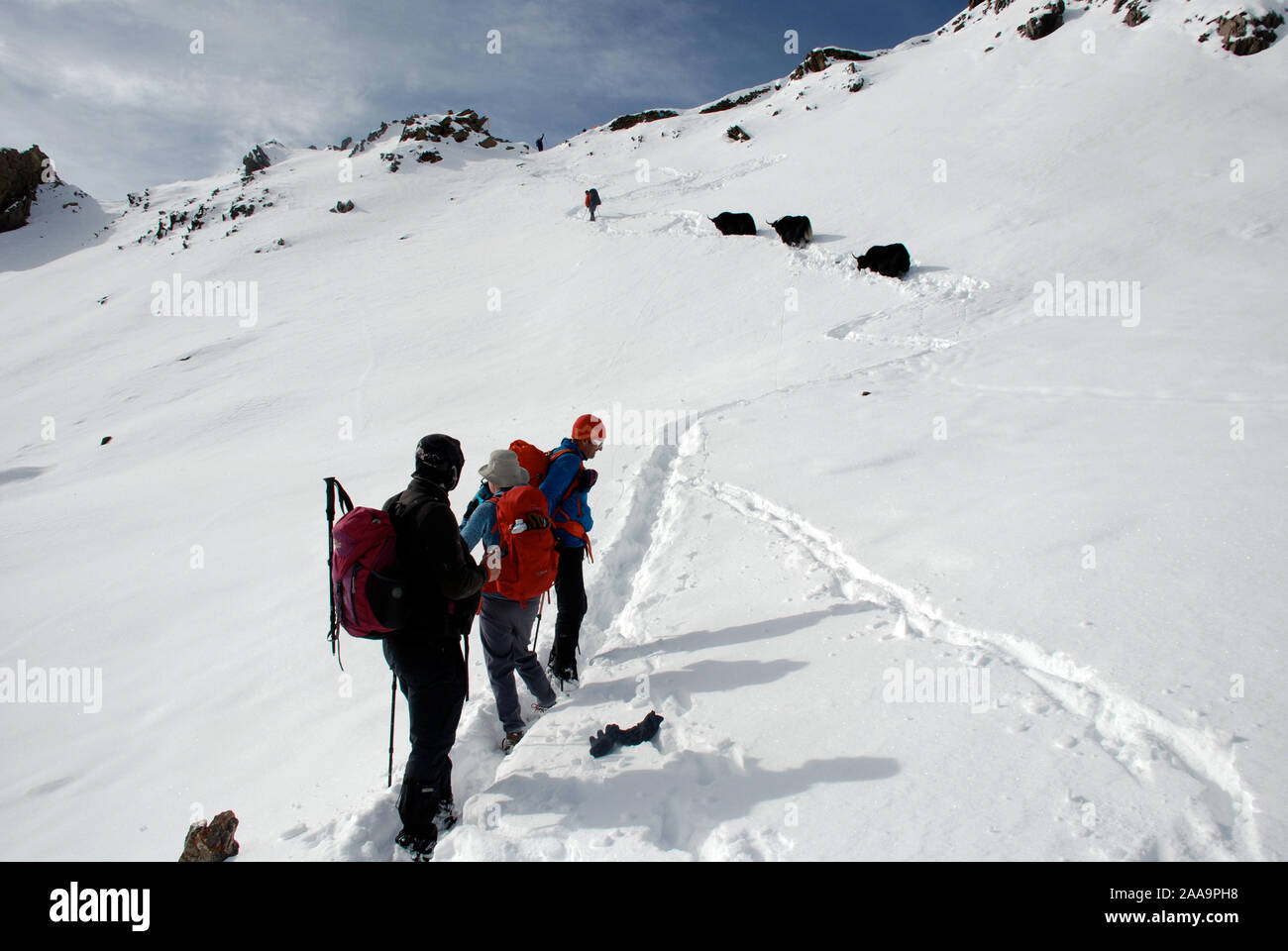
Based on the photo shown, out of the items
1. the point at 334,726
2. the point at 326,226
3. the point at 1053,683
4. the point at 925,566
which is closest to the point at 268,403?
the point at 334,726

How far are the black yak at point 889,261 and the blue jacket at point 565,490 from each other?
12.3 metres

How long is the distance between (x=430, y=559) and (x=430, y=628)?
0.41 m

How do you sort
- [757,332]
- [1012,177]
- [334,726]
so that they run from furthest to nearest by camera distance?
[1012,177] → [757,332] → [334,726]

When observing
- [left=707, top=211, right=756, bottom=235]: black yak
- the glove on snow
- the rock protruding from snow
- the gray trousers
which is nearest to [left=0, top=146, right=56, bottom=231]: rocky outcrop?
[left=707, top=211, right=756, bottom=235]: black yak

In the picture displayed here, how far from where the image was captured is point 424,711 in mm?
3334

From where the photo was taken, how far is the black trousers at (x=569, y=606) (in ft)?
15.7

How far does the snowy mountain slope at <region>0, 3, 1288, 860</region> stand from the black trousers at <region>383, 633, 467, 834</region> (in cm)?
30

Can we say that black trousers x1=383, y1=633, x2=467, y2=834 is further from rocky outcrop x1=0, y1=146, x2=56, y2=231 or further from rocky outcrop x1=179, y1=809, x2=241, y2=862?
rocky outcrop x1=0, y1=146, x2=56, y2=231

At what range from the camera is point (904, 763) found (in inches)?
126

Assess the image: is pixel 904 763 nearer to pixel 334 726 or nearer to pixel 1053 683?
pixel 1053 683

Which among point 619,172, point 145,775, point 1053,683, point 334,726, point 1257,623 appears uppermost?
point 619,172

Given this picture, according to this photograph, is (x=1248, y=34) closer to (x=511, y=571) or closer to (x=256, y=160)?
(x=511, y=571)

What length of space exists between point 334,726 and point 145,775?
1.60m

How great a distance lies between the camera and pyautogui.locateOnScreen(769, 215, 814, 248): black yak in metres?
17.3
